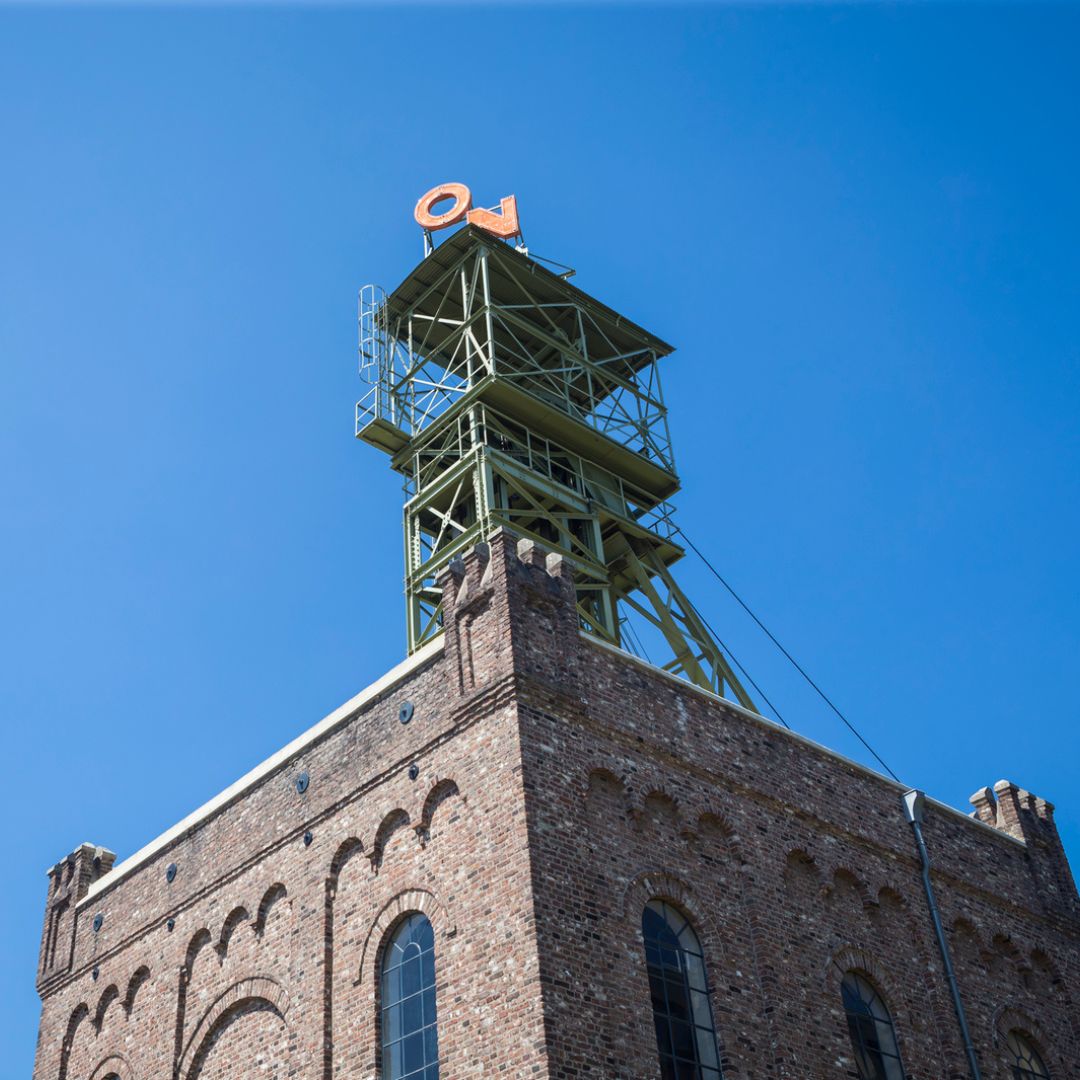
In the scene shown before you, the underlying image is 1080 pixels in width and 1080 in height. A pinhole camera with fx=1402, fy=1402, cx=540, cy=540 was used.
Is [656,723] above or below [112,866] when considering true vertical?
below

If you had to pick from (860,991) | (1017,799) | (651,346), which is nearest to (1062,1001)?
(1017,799)

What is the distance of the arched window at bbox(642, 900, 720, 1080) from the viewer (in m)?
16.8

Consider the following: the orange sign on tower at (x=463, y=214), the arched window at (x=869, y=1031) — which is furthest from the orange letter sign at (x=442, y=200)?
the arched window at (x=869, y=1031)

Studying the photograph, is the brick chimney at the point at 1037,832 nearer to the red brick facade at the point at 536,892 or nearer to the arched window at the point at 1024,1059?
the red brick facade at the point at 536,892

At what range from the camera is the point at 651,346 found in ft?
103

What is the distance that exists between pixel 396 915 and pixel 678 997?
3.71 meters

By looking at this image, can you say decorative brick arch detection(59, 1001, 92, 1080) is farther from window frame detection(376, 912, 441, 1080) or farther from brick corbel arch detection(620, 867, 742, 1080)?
brick corbel arch detection(620, 867, 742, 1080)

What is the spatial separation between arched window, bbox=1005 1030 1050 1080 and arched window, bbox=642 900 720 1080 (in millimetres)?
6813

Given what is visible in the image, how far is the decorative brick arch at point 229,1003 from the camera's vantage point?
63.6ft

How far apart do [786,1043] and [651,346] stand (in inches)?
673

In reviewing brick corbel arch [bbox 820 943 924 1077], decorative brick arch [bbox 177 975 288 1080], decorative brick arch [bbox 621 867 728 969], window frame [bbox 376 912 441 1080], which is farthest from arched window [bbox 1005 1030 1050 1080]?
decorative brick arch [bbox 177 975 288 1080]

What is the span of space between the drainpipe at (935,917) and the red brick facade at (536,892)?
0.17 meters

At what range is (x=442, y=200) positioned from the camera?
30531 mm

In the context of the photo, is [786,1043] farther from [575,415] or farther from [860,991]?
[575,415]
